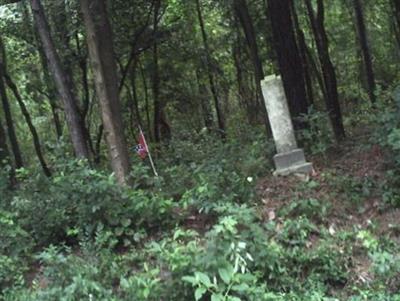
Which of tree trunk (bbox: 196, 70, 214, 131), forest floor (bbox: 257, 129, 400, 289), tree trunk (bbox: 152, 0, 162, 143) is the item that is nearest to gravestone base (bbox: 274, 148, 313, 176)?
forest floor (bbox: 257, 129, 400, 289)

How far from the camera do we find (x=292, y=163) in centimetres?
866

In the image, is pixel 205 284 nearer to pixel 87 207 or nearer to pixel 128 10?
pixel 87 207

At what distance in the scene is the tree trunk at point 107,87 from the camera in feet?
29.5

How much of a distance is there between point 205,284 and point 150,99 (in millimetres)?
16853

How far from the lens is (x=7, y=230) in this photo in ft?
22.8

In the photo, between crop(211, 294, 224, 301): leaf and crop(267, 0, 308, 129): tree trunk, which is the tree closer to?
crop(267, 0, 308, 129): tree trunk

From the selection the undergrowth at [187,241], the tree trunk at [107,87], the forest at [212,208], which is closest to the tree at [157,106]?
the forest at [212,208]

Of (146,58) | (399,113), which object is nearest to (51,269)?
(399,113)

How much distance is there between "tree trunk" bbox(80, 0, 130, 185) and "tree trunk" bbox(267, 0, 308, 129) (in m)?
3.17

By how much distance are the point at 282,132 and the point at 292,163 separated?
461 mm

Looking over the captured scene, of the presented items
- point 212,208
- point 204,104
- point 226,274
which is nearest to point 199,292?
point 226,274

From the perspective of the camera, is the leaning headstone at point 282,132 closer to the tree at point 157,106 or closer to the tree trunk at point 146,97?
the tree at point 157,106

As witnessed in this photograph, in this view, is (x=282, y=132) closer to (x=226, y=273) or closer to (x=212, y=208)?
(x=212, y=208)

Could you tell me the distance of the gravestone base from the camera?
8570 mm
